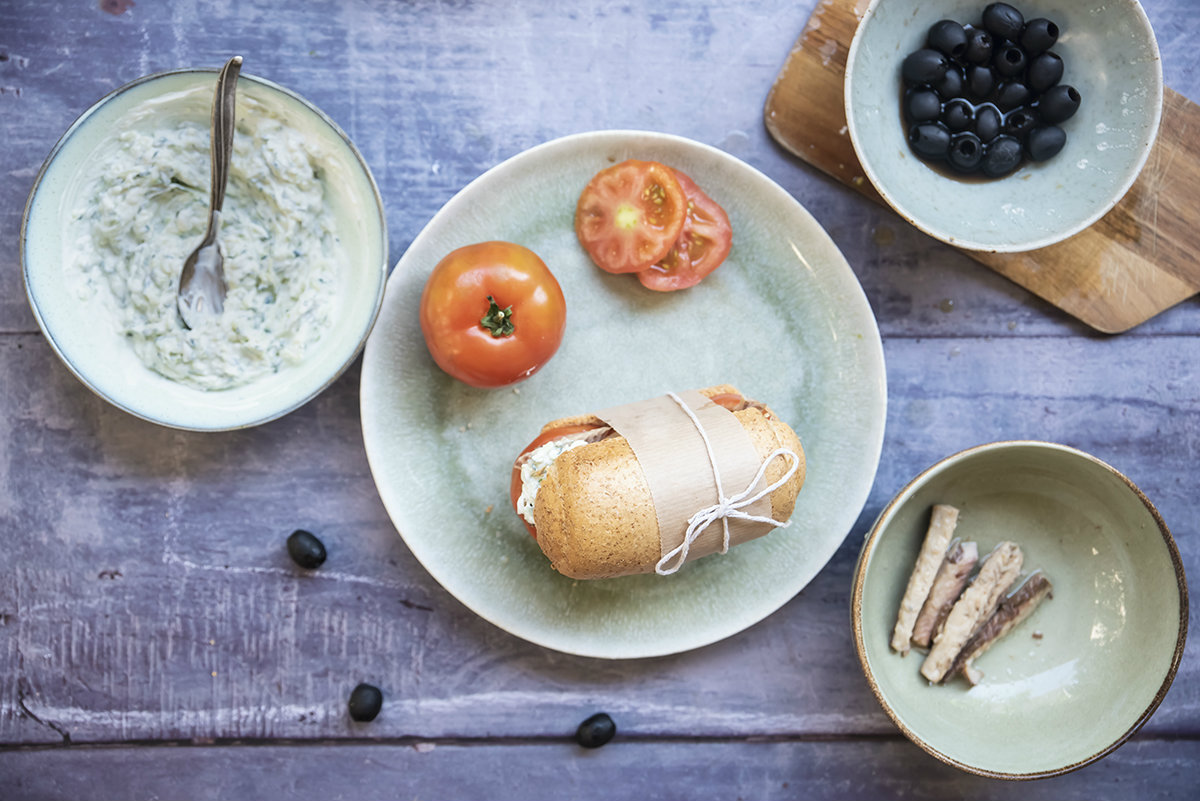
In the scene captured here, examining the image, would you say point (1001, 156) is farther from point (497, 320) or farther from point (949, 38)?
point (497, 320)

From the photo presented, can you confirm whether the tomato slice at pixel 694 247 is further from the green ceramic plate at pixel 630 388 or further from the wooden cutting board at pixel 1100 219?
the wooden cutting board at pixel 1100 219

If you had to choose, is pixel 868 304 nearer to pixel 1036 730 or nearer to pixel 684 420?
pixel 684 420

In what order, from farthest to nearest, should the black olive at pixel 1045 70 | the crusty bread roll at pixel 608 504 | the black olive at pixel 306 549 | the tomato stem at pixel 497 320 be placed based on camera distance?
the black olive at pixel 306 549
the black olive at pixel 1045 70
the tomato stem at pixel 497 320
the crusty bread roll at pixel 608 504

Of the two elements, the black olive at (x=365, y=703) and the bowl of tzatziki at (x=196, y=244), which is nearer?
the bowl of tzatziki at (x=196, y=244)

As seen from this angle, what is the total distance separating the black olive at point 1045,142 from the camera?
1.85 m

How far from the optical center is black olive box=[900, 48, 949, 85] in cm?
181

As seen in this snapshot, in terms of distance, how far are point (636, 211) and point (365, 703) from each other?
1353mm

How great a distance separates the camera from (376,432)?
6.17 ft

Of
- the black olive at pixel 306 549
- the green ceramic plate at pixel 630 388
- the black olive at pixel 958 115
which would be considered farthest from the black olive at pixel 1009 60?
the black olive at pixel 306 549

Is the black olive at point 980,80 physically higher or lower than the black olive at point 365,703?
higher

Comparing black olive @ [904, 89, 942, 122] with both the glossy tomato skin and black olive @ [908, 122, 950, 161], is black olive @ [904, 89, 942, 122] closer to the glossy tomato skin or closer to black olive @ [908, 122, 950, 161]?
black olive @ [908, 122, 950, 161]

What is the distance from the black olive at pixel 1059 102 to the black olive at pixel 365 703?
6.95 ft

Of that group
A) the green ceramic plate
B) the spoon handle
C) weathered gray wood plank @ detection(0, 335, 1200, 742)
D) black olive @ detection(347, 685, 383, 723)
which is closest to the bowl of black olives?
the green ceramic plate

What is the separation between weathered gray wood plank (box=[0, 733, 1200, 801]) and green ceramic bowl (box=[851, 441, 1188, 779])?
28 cm
